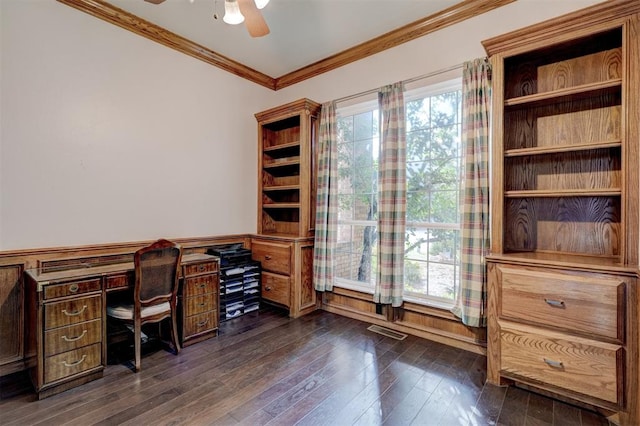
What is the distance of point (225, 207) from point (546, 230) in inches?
128

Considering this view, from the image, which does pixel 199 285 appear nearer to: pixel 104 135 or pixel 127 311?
pixel 127 311

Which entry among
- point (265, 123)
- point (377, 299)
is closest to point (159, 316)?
point (377, 299)

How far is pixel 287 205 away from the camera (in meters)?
3.81

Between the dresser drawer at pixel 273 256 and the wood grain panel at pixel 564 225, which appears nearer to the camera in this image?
the wood grain panel at pixel 564 225

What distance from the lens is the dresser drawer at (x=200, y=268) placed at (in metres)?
2.76

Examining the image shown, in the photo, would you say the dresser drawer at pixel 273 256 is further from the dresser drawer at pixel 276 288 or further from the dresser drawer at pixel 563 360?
the dresser drawer at pixel 563 360

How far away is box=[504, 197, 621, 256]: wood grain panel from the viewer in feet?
6.88

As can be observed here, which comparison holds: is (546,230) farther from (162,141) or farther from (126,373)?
(162,141)

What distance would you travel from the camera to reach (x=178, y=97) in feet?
10.8

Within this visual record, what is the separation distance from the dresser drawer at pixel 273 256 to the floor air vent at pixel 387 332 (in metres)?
1.09

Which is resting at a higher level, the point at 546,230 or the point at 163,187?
the point at 163,187

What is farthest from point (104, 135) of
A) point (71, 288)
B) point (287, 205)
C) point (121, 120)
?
point (287, 205)

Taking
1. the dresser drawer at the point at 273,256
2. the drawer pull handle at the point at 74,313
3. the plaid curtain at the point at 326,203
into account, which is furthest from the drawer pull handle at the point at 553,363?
the drawer pull handle at the point at 74,313

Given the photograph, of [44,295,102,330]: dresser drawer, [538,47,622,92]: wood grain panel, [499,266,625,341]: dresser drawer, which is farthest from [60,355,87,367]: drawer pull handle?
[538,47,622,92]: wood grain panel
